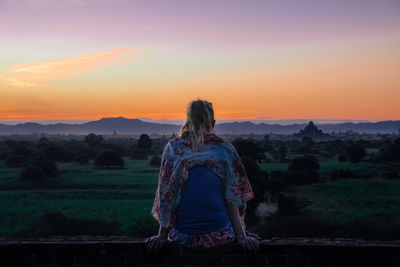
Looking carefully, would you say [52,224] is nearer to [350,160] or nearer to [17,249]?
[17,249]

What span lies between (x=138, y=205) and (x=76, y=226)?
4229 millimetres

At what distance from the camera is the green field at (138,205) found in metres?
15.9

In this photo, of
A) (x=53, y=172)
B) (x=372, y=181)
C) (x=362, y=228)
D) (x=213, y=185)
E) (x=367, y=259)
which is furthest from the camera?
(x=53, y=172)

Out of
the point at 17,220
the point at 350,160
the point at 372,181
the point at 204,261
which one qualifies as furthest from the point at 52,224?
the point at 350,160

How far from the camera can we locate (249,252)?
11.3ft

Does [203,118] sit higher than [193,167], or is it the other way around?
[203,118]

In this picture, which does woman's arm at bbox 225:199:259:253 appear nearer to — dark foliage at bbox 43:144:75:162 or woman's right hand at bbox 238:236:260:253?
woman's right hand at bbox 238:236:260:253

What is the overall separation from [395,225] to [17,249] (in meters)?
16.4

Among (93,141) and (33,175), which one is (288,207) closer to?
(33,175)

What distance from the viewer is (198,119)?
3342mm

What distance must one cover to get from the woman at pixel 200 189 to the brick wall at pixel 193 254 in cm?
16

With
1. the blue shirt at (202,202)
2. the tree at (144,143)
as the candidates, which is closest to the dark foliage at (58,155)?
the tree at (144,143)

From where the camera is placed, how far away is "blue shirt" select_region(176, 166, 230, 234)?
3287 mm

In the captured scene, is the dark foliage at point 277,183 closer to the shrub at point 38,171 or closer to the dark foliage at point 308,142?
the shrub at point 38,171
